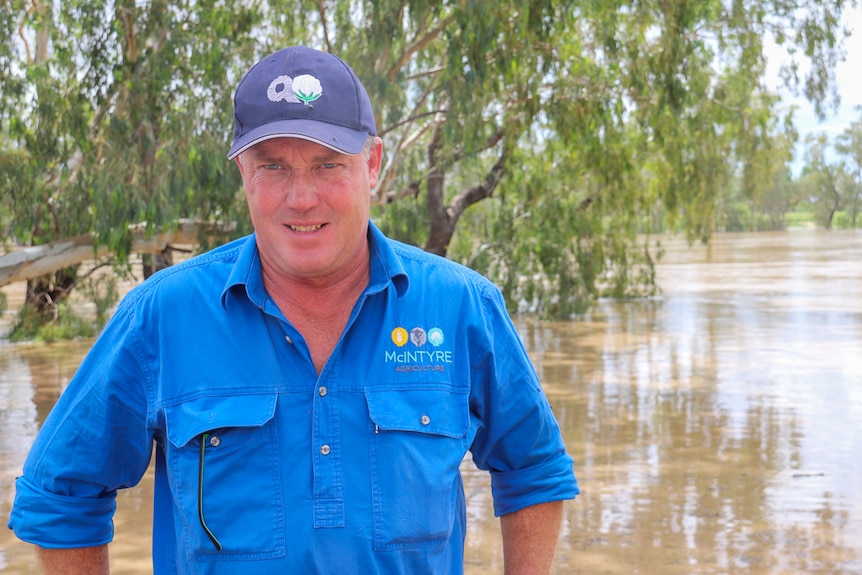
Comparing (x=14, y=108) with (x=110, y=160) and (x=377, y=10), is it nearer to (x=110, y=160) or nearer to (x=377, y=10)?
(x=110, y=160)

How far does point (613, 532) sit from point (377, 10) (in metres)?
5.45

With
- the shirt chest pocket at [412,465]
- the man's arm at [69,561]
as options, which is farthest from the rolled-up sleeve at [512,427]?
the man's arm at [69,561]

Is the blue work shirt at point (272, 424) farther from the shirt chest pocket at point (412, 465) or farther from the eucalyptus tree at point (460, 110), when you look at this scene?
the eucalyptus tree at point (460, 110)

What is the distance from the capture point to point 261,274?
1721 millimetres

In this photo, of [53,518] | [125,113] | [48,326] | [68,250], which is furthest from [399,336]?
[48,326]

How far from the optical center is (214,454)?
5.31ft

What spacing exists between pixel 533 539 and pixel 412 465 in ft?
1.14

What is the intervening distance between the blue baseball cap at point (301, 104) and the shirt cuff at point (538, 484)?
628 mm

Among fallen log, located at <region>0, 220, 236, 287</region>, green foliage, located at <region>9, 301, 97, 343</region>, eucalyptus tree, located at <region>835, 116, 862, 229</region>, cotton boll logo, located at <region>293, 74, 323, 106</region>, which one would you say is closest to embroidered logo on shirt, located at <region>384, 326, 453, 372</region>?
cotton boll logo, located at <region>293, 74, 323, 106</region>

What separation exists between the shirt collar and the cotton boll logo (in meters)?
0.25

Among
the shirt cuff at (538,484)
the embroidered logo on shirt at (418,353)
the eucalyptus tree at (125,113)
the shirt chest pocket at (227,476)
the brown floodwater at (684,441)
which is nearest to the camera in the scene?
the shirt chest pocket at (227,476)

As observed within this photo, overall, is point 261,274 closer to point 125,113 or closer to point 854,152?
point 125,113

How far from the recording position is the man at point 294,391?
160 cm

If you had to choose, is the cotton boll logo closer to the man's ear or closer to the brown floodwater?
the man's ear
